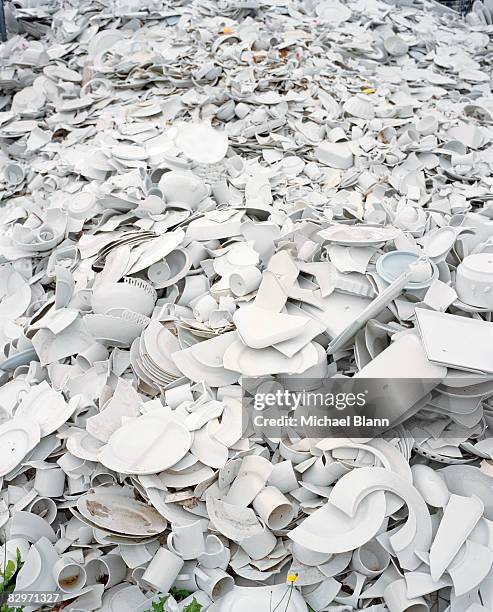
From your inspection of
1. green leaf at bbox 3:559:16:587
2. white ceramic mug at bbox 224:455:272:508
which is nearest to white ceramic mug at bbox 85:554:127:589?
green leaf at bbox 3:559:16:587

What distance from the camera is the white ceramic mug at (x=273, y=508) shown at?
1.89m

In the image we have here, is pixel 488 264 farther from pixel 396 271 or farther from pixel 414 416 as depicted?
pixel 414 416

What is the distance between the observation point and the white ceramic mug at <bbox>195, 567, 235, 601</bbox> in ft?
5.95

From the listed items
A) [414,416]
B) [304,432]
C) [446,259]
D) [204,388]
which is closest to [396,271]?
[446,259]

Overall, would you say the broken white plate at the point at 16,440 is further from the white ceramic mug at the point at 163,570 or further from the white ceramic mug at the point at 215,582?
the white ceramic mug at the point at 215,582

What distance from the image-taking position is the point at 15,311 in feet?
9.62

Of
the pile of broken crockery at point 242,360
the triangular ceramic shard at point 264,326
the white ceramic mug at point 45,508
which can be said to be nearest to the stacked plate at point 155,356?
the pile of broken crockery at point 242,360

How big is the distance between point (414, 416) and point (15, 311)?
1977 millimetres

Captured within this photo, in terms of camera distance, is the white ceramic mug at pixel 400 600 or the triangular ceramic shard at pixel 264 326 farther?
the triangular ceramic shard at pixel 264 326

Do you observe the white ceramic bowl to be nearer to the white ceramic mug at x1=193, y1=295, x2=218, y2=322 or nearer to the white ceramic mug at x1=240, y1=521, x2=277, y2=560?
the white ceramic mug at x1=193, y1=295, x2=218, y2=322

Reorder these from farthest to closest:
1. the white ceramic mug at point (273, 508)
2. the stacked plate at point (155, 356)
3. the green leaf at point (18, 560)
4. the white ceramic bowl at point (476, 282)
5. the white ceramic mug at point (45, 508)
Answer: the stacked plate at point (155, 356)
the white ceramic bowl at point (476, 282)
the white ceramic mug at point (45, 508)
the white ceramic mug at point (273, 508)
the green leaf at point (18, 560)

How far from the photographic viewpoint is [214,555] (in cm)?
184

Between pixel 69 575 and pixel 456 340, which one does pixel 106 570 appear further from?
pixel 456 340

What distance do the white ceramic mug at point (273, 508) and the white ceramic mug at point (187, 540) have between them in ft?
0.68
